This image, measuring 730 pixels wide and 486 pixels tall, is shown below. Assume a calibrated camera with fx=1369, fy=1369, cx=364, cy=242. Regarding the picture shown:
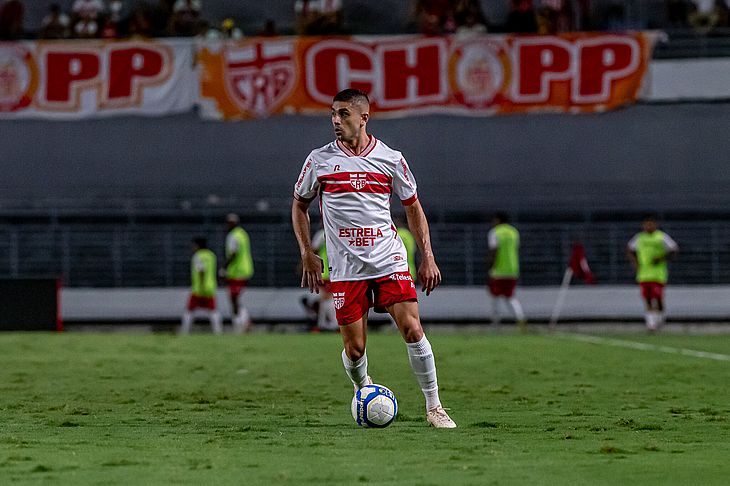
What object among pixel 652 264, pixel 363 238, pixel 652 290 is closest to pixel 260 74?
pixel 652 264

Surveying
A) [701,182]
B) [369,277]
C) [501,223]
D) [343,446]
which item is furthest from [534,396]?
[701,182]

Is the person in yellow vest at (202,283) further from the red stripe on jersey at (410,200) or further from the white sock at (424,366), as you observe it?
the white sock at (424,366)

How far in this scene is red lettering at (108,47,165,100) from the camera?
30797mm

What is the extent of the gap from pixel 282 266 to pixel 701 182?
1007 centimetres

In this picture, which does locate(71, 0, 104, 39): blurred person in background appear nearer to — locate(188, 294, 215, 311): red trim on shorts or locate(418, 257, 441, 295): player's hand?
locate(188, 294, 215, 311): red trim on shorts

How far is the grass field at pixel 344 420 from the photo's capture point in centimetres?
709

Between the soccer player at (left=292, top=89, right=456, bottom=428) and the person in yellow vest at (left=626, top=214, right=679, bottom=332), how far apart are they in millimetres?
18061

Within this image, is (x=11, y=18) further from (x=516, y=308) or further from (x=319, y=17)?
(x=516, y=308)

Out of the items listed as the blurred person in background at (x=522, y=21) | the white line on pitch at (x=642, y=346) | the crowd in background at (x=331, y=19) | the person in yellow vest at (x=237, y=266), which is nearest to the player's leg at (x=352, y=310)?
the white line on pitch at (x=642, y=346)

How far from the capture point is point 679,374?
51.3 feet

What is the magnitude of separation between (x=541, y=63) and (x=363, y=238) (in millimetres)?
21607

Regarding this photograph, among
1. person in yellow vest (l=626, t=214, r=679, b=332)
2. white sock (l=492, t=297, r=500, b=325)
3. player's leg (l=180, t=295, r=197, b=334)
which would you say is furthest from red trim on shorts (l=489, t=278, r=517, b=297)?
player's leg (l=180, t=295, r=197, b=334)

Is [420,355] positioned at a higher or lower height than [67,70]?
lower

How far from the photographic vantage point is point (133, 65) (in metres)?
30.8
